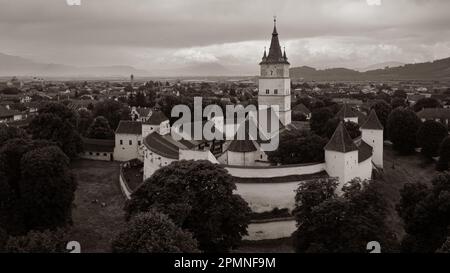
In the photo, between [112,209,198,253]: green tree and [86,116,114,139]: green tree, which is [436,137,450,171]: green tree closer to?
[112,209,198,253]: green tree

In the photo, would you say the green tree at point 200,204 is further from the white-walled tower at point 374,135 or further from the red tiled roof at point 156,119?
the white-walled tower at point 374,135

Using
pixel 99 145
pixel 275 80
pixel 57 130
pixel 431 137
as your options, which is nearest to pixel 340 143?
pixel 275 80

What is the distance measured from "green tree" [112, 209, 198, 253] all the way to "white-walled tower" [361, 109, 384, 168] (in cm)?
2906

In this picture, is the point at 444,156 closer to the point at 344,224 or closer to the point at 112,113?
the point at 344,224

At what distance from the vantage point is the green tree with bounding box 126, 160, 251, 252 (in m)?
21.5

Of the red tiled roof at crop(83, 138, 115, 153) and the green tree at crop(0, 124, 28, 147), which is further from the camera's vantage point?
the red tiled roof at crop(83, 138, 115, 153)

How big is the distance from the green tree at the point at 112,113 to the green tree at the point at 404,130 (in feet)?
119

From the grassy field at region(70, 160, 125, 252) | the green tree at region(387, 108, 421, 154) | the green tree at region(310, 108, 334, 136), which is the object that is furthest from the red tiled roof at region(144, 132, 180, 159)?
the green tree at region(387, 108, 421, 154)

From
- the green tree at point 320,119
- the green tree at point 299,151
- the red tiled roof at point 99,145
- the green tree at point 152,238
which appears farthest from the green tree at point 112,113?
the green tree at point 152,238

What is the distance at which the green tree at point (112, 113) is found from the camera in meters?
64.6

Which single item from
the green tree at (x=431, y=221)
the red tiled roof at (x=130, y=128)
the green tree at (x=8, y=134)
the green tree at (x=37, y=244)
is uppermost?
the green tree at (x=8, y=134)

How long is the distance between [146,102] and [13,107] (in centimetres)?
2511

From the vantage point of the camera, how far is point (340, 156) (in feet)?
99.9

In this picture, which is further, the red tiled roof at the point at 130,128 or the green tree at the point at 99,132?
the green tree at the point at 99,132
